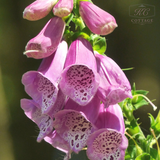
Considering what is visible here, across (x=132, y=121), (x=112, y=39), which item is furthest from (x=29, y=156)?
(x=132, y=121)

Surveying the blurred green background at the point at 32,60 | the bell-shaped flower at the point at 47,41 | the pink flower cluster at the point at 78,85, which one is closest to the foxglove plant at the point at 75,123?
the pink flower cluster at the point at 78,85

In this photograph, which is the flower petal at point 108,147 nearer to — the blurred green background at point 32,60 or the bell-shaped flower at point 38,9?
the bell-shaped flower at point 38,9

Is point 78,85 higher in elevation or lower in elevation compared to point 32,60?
higher

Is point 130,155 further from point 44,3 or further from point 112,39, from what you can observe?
point 112,39

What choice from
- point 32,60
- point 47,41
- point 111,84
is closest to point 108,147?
point 111,84

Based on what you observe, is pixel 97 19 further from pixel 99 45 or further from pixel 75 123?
pixel 75 123

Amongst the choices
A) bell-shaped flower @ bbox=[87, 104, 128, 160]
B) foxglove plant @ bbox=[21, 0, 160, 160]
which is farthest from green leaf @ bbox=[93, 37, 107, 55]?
bell-shaped flower @ bbox=[87, 104, 128, 160]

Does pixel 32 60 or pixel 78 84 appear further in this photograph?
pixel 32 60
